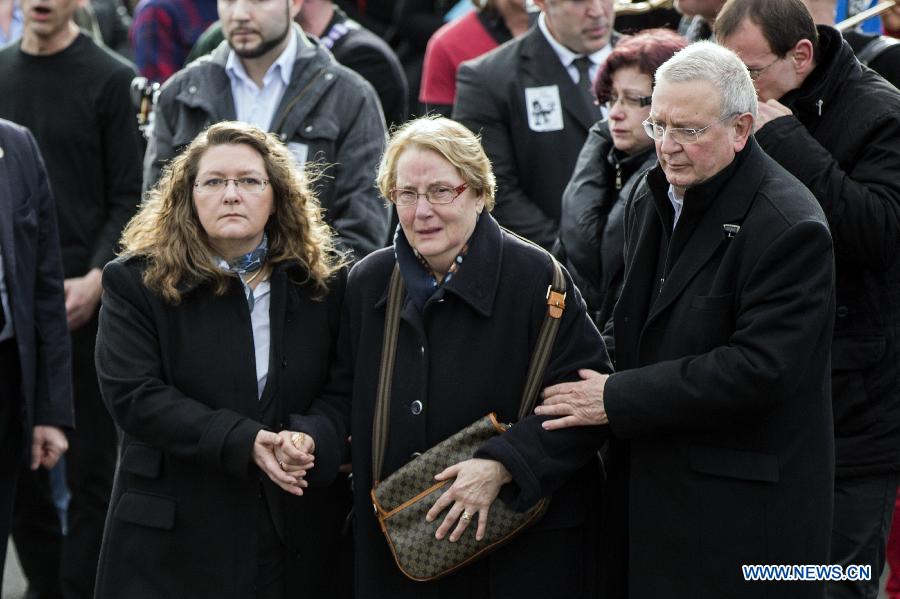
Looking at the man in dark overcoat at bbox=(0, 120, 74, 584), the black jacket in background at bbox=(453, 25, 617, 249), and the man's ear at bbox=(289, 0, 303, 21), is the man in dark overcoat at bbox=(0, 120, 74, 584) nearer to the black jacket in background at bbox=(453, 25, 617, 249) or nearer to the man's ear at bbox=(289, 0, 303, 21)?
the man's ear at bbox=(289, 0, 303, 21)

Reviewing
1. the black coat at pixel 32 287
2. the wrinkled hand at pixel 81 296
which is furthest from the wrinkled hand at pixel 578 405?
the wrinkled hand at pixel 81 296

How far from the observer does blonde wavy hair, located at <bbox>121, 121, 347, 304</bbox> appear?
4.33m

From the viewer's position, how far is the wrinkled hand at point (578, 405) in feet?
13.4

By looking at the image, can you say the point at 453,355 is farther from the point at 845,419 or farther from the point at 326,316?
the point at 845,419

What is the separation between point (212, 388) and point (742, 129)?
174cm

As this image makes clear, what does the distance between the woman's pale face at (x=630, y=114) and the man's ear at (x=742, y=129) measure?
850 mm

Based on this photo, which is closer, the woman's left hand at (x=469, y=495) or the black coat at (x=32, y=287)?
the woman's left hand at (x=469, y=495)

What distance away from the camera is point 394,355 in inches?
167

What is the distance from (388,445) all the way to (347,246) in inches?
56.4

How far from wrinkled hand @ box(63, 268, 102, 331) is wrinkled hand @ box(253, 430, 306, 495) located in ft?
7.85

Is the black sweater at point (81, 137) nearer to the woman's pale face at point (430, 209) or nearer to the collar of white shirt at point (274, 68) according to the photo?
the collar of white shirt at point (274, 68)

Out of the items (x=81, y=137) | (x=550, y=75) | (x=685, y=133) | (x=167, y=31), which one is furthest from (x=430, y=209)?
(x=167, y=31)

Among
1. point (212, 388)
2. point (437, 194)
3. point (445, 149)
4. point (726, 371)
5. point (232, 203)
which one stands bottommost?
point (212, 388)

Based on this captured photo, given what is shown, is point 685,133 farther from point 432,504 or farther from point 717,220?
point 432,504
